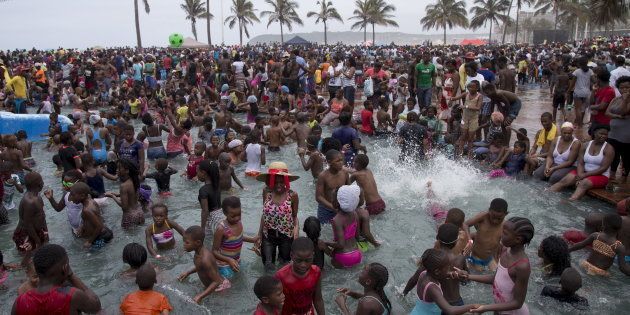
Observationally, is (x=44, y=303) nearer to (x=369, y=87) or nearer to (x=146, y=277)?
(x=146, y=277)

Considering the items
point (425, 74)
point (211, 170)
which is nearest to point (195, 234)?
point (211, 170)

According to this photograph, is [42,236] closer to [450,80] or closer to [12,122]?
[12,122]

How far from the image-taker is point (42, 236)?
246 inches

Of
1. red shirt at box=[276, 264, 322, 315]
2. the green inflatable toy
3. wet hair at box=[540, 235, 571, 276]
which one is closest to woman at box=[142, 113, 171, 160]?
red shirt at box=[276, 264, 322, 315]

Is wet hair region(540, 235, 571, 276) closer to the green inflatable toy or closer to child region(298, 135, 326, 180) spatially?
child region(298, 135, 326, 180)

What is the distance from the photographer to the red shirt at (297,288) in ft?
13.4

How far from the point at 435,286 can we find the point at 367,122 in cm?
940

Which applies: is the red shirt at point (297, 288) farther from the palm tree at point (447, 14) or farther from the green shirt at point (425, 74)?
the palm tree at point (447, 14)

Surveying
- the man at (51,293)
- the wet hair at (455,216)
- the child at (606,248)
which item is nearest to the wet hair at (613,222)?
the child at (606,248)

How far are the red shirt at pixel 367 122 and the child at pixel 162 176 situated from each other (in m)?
5.95

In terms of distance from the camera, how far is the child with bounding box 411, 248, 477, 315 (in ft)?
13.0

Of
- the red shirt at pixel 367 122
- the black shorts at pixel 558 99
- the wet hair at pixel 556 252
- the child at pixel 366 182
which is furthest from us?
the black shorts at pixel 558 99

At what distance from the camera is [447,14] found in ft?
207

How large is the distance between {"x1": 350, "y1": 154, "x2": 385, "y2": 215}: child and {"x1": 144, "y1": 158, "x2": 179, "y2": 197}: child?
3324 millimetres
